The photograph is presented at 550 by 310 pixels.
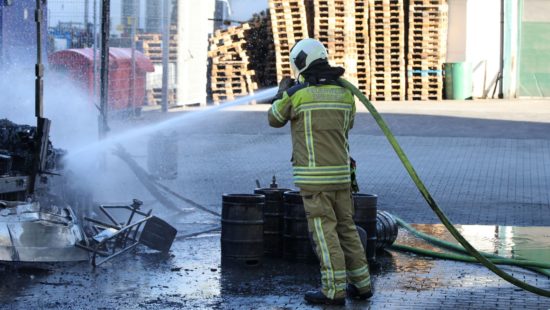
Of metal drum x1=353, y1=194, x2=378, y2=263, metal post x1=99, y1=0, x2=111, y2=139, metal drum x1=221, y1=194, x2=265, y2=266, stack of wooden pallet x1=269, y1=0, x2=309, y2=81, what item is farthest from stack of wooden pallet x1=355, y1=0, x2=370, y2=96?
metal drum x1=221, y1=194, x2=265, y2=266

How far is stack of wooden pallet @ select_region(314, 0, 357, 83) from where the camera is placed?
89.2 feet

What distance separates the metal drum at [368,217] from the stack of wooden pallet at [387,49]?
65.2 feet

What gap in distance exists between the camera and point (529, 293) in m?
7.46

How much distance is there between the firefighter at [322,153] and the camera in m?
6.87

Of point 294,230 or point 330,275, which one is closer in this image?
point 330,275

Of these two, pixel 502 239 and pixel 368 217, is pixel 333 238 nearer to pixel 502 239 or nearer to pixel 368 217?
pixel 368 217

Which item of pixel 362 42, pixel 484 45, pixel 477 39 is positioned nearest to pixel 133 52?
pixel 362 42

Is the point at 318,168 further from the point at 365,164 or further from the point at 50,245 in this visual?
the point at 365,164

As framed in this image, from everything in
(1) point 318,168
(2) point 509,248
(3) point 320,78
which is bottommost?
(2) point 509,248

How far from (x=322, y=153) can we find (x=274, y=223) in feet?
Result: 6.19

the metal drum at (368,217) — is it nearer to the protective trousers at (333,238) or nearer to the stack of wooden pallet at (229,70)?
the protective trousers at (333,238)

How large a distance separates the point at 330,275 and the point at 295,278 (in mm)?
1015

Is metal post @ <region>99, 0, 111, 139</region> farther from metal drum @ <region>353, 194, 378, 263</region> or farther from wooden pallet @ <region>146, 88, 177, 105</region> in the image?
wooden pallet @ <region>146, 88, 177, 105</region>

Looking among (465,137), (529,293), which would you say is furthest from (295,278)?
(465,137)
